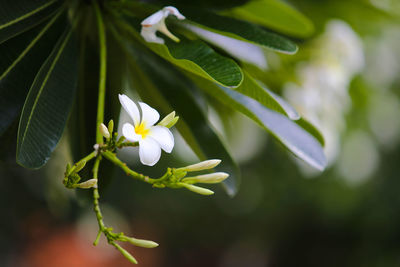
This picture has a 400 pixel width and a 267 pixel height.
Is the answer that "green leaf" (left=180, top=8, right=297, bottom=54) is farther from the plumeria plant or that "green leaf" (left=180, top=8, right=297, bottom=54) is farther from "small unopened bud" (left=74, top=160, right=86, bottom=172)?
"small unopened bud" (left=74, top=160, right=86, bottom=172)

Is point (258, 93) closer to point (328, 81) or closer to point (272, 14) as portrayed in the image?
point (272, 14)

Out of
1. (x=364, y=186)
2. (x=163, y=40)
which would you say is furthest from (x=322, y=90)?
(x=364, y=186)

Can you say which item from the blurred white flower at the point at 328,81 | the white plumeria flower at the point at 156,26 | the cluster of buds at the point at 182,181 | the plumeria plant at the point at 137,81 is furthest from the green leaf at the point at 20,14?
the blurred white flower at the point at 328,81

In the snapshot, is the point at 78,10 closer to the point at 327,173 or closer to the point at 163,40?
the point at 163,40

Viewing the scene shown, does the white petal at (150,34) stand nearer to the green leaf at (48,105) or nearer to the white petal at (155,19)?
the white petal at (155,19)

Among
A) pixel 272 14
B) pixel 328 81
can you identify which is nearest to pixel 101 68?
pixel 272 14

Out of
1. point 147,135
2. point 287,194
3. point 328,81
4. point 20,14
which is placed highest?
point 20,14
